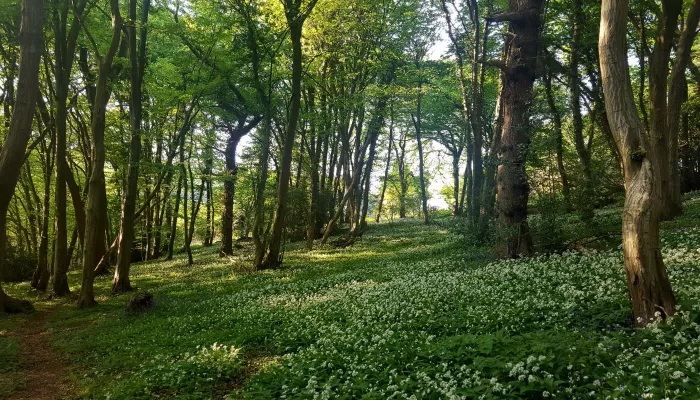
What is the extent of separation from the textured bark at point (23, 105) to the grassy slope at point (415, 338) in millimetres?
4689

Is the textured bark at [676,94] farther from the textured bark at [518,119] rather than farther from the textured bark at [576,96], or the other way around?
the textured bark at [518,119]

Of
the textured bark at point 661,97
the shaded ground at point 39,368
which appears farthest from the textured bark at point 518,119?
the shaded ground at point 39,368

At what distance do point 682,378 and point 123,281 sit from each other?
825 inches

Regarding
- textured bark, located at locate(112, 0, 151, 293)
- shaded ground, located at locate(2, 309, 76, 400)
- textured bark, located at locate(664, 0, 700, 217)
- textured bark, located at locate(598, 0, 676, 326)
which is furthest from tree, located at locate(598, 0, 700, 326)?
textured bark, located at locate(112, 0, 151, 293)

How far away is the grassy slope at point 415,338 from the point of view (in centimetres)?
495

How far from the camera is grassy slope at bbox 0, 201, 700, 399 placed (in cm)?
495

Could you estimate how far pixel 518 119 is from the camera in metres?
13.7

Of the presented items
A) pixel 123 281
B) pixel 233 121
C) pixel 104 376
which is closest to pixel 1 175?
pixel 104 376

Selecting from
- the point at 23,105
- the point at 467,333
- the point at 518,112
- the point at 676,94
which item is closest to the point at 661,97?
the point at 676,94

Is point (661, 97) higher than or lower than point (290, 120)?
lower

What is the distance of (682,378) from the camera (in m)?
4.17

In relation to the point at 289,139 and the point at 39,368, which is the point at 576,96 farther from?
the point at 39,368

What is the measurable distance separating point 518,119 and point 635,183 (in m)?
7.97

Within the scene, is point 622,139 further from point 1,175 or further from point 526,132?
point 1,175
